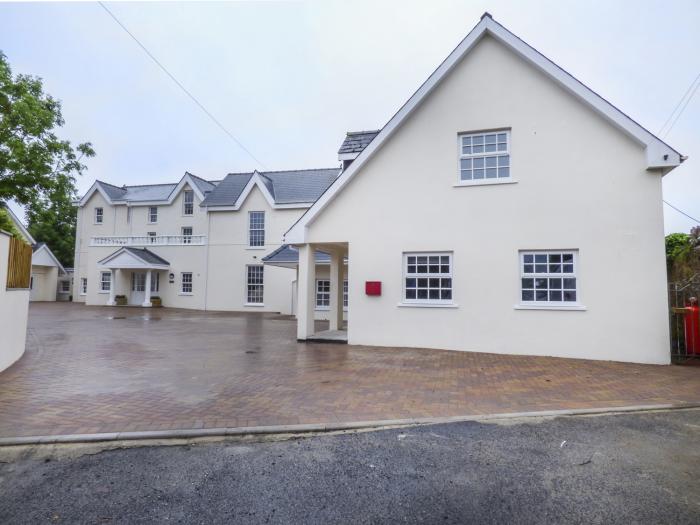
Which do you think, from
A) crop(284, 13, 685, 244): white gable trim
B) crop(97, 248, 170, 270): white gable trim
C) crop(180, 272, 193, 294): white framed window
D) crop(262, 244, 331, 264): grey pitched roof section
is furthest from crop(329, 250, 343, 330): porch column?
crop(97, 248, 170, 270): white gable trim

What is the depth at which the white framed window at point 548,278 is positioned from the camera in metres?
9.85

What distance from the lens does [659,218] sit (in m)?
9.23

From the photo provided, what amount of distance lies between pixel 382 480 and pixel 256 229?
Result: 2675cm

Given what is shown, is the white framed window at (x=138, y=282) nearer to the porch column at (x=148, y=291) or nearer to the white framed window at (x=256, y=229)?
the porch column at (x=148, y=291)

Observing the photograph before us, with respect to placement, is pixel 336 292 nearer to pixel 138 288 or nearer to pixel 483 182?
pixel 483 182

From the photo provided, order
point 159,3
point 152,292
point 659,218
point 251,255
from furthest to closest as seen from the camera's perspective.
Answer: point 152,292 → point 251,255 → point 159,3 → point 659,218

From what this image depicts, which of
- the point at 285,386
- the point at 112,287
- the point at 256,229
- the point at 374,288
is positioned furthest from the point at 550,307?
the point at 112,287

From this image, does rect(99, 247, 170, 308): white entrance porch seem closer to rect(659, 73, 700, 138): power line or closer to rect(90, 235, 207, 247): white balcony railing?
rect(90, 235, 207, 247): white balcony railing

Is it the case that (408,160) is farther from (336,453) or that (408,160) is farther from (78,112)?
(78,112)

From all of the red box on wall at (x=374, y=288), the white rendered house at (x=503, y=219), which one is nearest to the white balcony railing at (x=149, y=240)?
the white rendered house at (x=503, y=219)

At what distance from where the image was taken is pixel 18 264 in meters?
8.34

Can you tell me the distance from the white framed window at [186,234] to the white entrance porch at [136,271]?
2.22 metres

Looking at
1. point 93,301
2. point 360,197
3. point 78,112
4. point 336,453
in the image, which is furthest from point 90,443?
point 93,301

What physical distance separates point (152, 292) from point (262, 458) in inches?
1206
